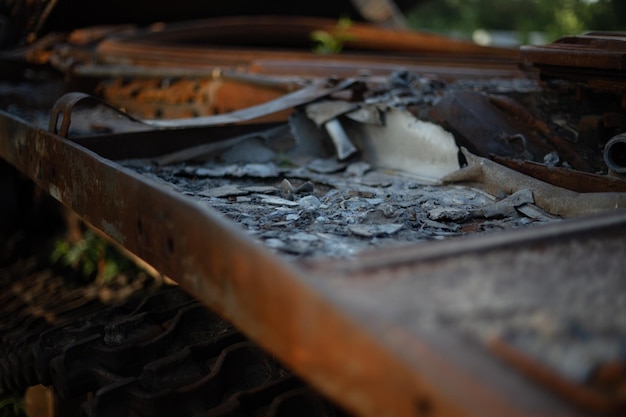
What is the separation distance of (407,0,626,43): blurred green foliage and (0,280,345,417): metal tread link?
10238 mm

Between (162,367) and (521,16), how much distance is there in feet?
44.0

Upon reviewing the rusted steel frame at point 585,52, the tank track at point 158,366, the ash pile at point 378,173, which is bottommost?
the tank track at point 158,366

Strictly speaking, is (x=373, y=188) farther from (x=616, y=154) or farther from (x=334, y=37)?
(x=334, y=37)

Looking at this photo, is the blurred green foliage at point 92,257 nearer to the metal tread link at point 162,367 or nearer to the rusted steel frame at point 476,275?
the metal tread link at point 162,367

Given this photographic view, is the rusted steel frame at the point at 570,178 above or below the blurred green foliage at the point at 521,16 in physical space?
below

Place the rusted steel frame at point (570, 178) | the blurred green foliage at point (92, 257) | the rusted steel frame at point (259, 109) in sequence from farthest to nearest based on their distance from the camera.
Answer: the blurred green foliage at point (92, 257) < the rusted steel frame at point (259, 109) < the rusted steel frame at point (570, 178)

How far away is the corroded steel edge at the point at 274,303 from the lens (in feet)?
3.29

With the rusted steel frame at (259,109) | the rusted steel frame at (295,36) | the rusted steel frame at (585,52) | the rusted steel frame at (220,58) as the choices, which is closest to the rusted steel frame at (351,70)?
the rusted steel frame at (220,58)

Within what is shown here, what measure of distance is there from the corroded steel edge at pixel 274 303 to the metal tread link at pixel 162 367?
492 millimetres

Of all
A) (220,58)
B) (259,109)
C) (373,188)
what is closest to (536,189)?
(373,188)

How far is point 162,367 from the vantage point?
7.25ft

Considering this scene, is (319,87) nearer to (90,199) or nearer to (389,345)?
(90,199)

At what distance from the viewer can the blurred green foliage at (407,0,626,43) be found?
488 inches

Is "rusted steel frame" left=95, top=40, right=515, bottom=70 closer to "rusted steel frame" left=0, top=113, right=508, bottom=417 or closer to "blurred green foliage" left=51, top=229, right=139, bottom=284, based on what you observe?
"blurred green foliage" left=51, top=229, right=139, bottom=284
